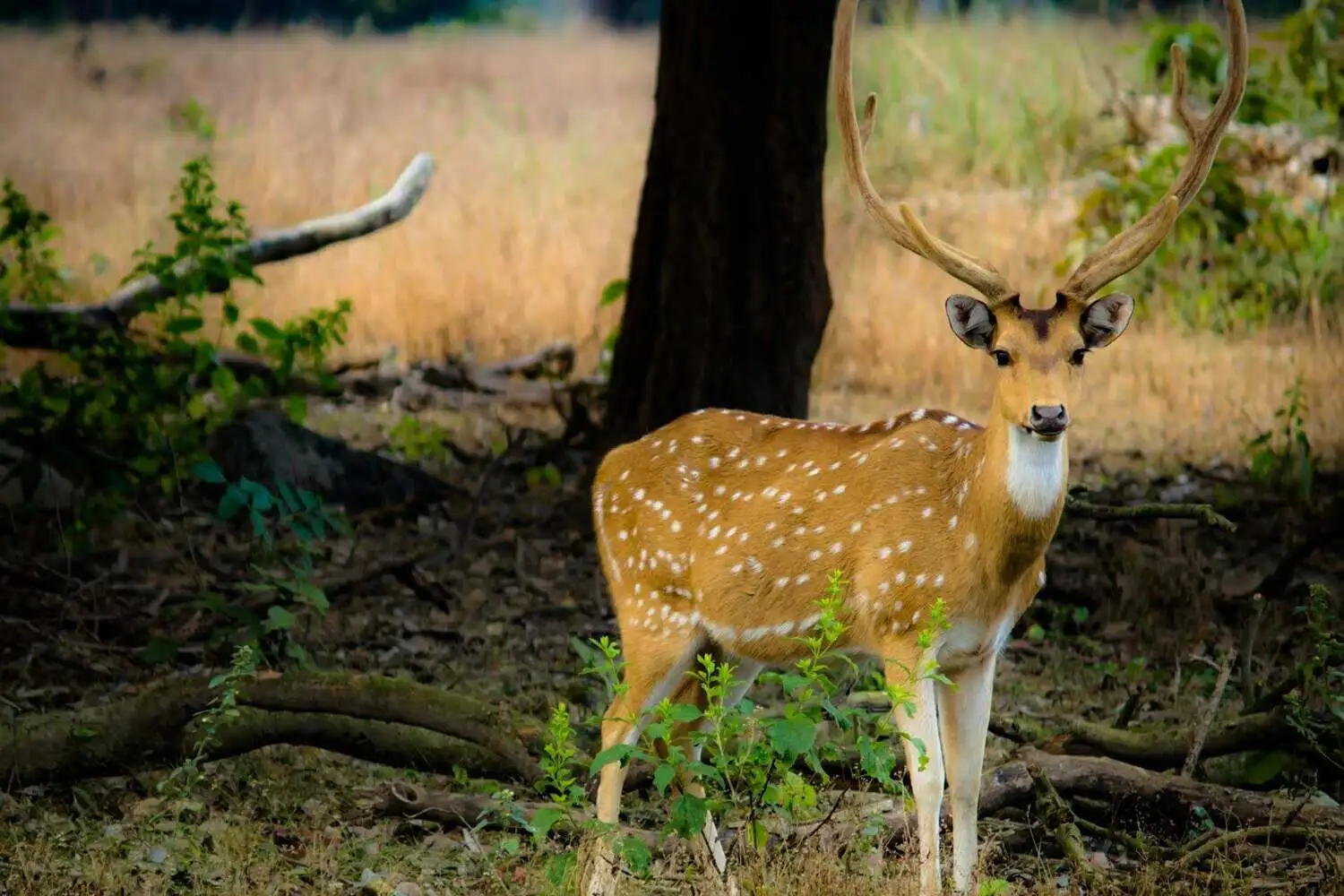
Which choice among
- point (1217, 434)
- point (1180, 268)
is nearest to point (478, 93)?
point (1180, 268)

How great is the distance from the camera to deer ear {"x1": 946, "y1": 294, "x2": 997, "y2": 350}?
4922 millimetres

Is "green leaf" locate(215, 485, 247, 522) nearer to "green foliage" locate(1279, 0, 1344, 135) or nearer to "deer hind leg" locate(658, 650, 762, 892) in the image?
"deer hind leg" locate(658, 650, 762, 892)

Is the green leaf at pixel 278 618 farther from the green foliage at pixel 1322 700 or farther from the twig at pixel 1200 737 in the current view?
the green foliage at pixel 1322 700

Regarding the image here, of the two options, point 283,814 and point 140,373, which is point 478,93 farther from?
point 283,814

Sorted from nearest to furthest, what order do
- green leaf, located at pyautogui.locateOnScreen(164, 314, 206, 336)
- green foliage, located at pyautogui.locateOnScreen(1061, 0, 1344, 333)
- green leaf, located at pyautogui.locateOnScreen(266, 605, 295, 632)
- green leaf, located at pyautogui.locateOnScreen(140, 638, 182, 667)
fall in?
green leaf, located at pyautogui.locateOnScreen(266, 605, 295, 632), green leaf, located at pyautogui.locateOnScreen(140, 638, 182, 667), green leaf, located at pyautogui.locateOnScreen(164, 314, 206, 336), green foliage, located at pyautogui.locateOnScreen(1061, 0, 1344, 333)

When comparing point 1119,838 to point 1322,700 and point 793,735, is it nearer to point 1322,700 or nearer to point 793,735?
point 1322,700

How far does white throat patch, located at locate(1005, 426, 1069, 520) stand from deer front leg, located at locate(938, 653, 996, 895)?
0.48m

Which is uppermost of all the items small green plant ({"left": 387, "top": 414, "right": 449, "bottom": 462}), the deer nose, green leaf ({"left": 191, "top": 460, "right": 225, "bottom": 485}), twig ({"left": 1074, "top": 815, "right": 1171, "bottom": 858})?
the deer nose

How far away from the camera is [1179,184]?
5234mm

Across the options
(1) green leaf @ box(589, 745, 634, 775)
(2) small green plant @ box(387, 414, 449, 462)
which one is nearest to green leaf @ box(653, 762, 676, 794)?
(1) green leaf @ box(589, 745, 634, 775)

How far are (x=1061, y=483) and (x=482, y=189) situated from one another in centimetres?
1339

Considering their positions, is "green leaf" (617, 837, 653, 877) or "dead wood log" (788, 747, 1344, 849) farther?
"dead wood log" (788, 747, 1344, 849)

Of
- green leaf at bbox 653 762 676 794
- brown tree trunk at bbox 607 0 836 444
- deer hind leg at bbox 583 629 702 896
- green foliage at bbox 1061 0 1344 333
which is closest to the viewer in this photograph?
green leaf at bbox 653 762 676 794

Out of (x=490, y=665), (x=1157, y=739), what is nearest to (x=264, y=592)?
(x=490, y=665)
